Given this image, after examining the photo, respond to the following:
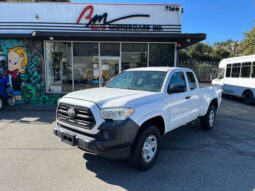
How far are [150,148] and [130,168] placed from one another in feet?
1.87

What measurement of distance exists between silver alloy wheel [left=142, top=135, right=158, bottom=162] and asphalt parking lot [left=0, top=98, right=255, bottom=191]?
0.25 metres

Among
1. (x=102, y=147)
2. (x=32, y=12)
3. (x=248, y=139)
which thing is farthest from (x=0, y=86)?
(x=248, y=139)

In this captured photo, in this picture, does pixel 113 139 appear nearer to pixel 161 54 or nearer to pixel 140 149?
pixel 140 149

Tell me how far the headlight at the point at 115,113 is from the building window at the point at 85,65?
796cm

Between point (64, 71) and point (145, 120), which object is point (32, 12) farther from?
point (145, 120)

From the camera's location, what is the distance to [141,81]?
4367 mm

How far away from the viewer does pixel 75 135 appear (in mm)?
3250

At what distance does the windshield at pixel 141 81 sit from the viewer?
13.4 ft

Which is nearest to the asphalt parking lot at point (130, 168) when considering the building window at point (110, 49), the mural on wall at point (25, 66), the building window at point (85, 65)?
the mural on wall at point (25, 66)

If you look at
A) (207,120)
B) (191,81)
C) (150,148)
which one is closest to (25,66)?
(191,81)

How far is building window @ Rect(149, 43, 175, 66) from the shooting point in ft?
35.2

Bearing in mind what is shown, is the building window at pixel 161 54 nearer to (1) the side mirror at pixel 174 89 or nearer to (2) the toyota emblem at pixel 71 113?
(1) the side mirror at pixel 174 89

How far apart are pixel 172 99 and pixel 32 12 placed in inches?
402

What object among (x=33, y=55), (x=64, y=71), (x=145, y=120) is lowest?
(x=145, y=120)
